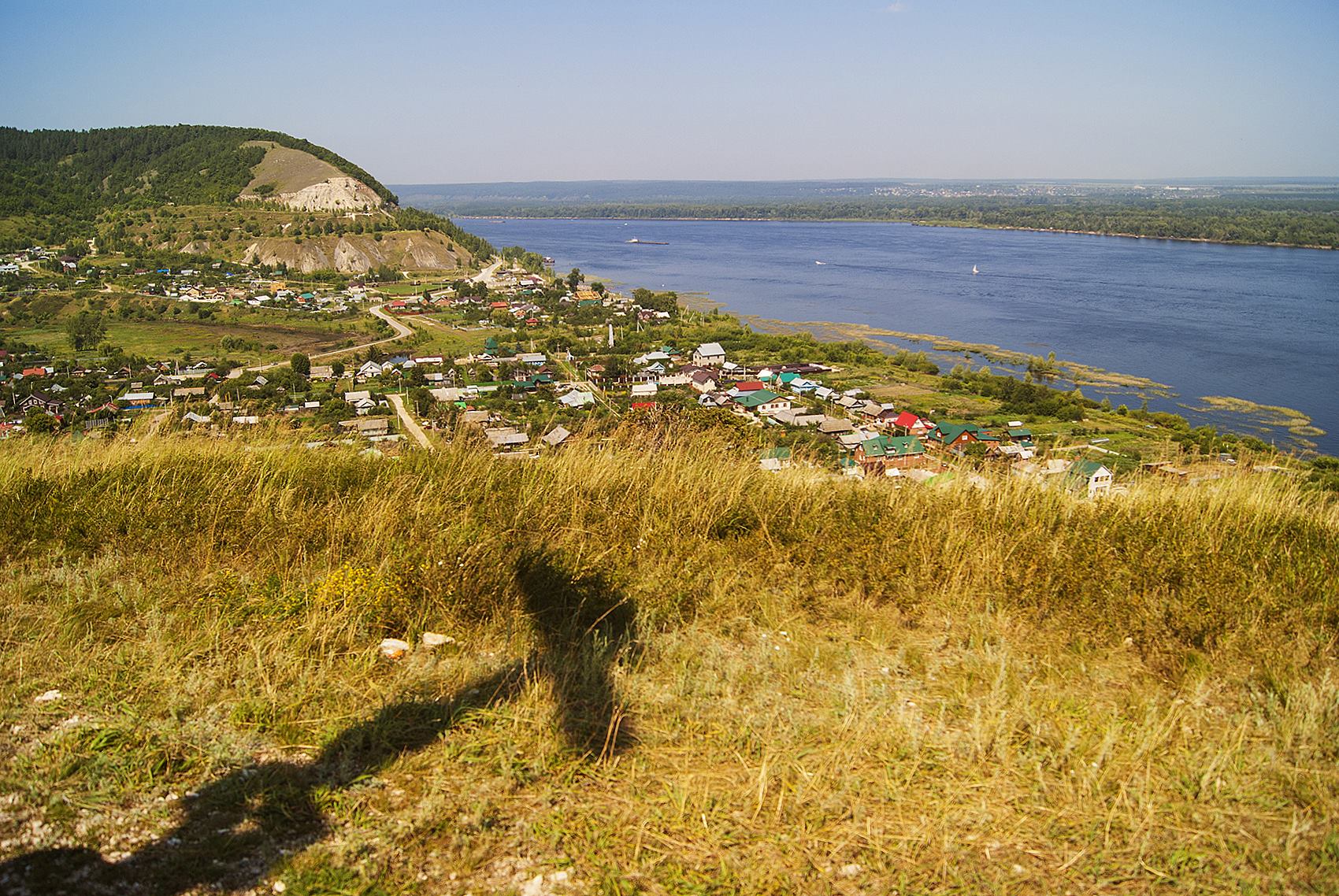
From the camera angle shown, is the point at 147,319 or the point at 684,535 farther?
the point at 147,319

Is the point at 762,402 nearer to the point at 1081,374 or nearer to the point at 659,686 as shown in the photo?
the point at 1081,374

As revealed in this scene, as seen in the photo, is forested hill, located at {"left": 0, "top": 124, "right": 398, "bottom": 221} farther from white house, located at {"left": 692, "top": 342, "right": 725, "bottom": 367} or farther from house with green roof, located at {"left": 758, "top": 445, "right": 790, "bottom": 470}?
house with green roof, located at {"left": 758, "top": 445, "right": 790, "bottom": 470}

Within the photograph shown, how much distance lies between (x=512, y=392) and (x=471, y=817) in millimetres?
23666

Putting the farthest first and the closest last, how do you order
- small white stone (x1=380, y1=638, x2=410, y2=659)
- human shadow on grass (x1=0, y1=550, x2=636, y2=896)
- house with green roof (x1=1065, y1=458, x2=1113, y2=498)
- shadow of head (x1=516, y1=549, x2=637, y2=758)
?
house with green roof (x1=1065, y1=458, x2=1113, y2=498)
small white stone (x1=380, y1=638, x2=410, y2=659)
shadow of head (x1=516, y1=549, x2=637, y2=758)
human shadow on grass (x1=0, y1=550, x2=636, y2=896)

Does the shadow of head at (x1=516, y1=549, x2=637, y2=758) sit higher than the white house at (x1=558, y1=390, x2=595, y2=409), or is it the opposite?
the shadow of head at (x1=516, y1=549, x2=637, y2=758)

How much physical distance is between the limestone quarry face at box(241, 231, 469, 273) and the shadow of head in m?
66.5

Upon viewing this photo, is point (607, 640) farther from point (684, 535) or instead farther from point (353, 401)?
point (353, 401)

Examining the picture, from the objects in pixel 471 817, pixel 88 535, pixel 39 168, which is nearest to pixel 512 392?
pixel 88 535

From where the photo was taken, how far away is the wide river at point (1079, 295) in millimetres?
28562

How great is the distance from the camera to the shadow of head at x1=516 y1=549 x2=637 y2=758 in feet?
7.14

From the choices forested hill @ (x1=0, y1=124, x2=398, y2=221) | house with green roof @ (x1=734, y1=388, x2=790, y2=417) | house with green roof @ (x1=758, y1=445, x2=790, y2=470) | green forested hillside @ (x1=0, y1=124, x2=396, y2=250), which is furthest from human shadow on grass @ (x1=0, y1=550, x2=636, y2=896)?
forested hill @ (x1=0, y1=124, x2=398, y2=221)

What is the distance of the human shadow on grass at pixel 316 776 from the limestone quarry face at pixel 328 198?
84.8 metres

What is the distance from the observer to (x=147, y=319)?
4006 cm

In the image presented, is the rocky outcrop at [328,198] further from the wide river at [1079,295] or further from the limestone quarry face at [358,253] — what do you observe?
the wide river at [1079,295]
